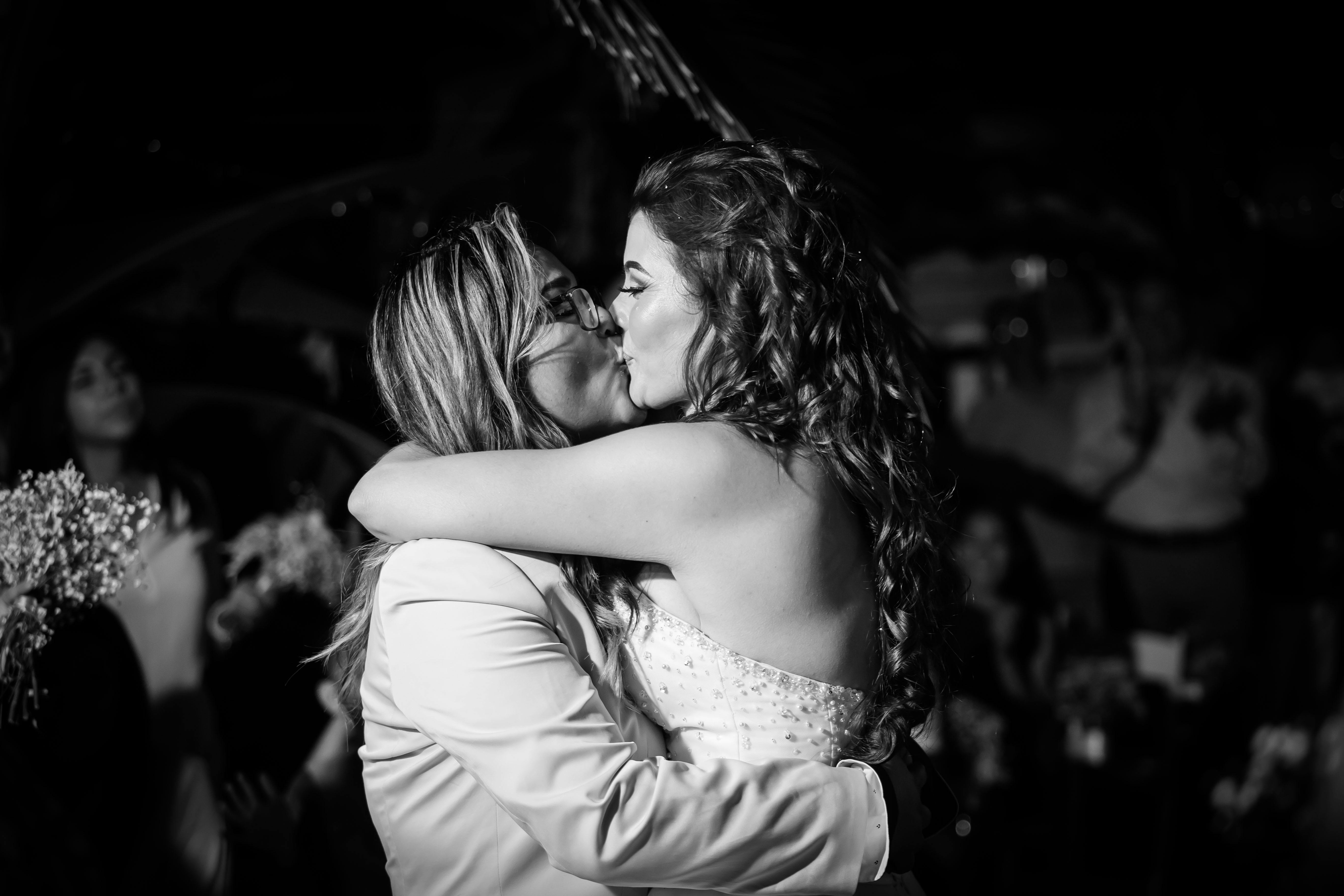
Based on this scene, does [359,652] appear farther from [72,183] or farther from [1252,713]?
[1252,713]

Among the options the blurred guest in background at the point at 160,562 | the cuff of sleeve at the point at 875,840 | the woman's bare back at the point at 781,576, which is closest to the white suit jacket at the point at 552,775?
the cuff of sleeve at the point at 875,840

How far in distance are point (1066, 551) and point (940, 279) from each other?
48.0 inches

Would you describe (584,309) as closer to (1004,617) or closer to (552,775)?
(552,775)

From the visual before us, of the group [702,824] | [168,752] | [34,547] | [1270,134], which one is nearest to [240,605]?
[168,752]

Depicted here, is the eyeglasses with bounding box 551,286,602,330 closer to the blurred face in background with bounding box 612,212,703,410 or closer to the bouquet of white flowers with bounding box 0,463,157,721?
the blurred face in background with bounding box 612,212,703,410

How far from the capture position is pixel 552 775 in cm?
129

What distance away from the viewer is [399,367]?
5.53 ft

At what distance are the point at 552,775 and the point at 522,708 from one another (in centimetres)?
9

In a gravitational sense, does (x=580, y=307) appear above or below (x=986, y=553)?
above

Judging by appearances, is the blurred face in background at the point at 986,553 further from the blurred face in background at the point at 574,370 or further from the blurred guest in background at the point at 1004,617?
→ the blurred face in background at the point at 574,370

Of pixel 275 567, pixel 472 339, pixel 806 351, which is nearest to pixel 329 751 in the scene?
pixel 275 567

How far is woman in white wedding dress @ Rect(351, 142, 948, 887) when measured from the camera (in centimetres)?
140

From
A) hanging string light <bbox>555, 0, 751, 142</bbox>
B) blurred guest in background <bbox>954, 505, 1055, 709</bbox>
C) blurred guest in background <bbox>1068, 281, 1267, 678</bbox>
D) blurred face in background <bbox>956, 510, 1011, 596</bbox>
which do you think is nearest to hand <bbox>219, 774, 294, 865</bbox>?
hanging string light <bbox>555, 0, 751, 142</bbox>

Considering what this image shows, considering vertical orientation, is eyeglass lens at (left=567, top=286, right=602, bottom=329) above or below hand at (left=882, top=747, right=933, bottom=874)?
above
